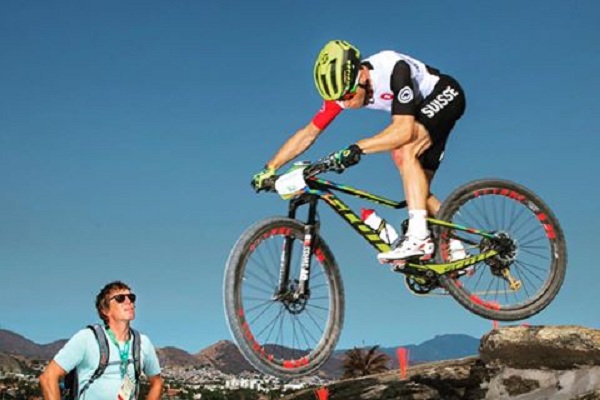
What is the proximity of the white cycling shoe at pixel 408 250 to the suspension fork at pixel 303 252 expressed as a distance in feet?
2.79

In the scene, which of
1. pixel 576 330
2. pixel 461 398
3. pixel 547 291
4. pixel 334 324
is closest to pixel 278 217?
pixel 334 324

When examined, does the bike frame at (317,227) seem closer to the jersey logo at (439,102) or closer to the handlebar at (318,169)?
the handlebar at (318,169)

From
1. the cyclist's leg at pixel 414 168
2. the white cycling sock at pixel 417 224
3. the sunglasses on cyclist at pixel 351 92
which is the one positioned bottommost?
the white cycling sock at pixel 417 224

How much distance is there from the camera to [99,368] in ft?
27.5

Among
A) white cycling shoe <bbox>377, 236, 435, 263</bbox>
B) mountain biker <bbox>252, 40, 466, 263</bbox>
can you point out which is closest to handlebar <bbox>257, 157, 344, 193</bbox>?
mountain biker <bbox>252, 40, 466, 263</bbox>

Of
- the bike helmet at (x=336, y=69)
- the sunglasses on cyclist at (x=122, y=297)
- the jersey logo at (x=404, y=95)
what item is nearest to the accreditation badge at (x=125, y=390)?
the sunglasses on cyclist at (x=122, y=297)

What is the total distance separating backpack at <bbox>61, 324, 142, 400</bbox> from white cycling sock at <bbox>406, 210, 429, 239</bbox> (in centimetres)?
341

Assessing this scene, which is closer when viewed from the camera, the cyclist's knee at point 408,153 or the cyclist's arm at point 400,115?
the cyclist's arm at point 400,115

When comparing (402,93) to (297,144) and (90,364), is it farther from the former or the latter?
(90,364)

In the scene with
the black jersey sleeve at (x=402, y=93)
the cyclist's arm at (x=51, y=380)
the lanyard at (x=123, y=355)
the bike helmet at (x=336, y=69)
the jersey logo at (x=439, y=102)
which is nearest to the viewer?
the cyclist's arm at (x=51, y=380)

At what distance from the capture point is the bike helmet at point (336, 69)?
354 inches

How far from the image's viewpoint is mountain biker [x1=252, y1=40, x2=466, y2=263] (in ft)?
29.8

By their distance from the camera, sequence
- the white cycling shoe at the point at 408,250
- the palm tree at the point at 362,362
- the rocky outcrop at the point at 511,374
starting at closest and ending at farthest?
1. the white cycling shoe at the point at 408,250
2. the rocky outcrop at the point at 511,374
3. the palm tree at the point at 362,362

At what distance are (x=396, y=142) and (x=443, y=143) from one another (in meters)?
1.29
